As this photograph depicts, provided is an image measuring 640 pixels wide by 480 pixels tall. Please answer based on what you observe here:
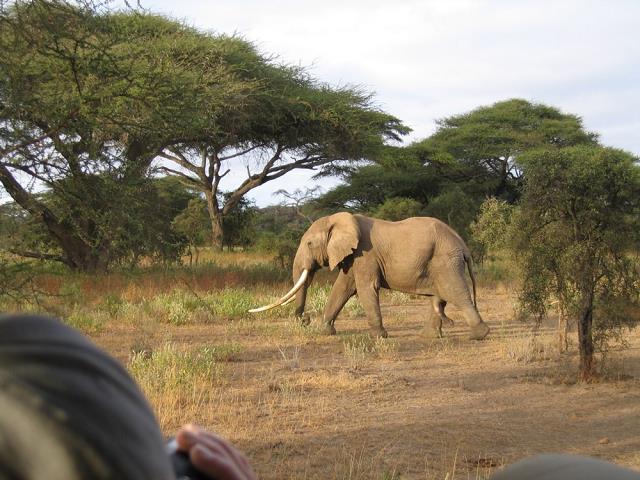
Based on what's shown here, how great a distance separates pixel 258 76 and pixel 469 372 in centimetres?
1613

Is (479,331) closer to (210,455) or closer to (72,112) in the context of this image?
(72,112)

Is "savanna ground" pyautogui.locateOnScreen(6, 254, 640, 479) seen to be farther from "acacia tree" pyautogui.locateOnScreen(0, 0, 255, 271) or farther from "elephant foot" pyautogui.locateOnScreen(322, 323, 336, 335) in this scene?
"acacia tree" pyautogui.locateOnScreen(0, 0, 255, 271)

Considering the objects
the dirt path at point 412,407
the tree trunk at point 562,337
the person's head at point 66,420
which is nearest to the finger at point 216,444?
the person's head at point 66,420

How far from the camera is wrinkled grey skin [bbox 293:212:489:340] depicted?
38.6ft

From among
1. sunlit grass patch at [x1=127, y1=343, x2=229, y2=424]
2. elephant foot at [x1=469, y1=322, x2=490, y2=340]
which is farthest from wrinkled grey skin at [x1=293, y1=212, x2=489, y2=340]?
sunlit grass patch at [x1=127, y1=343, x2=229, y2=424]

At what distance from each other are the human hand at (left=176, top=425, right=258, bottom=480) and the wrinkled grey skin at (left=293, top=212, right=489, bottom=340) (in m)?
10.7

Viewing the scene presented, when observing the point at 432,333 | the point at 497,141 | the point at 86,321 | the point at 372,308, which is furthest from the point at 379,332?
the point at 497,141

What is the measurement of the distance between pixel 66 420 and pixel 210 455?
0.34 metres

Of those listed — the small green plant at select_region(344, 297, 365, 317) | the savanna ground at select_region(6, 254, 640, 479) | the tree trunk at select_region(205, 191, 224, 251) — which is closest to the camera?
the savanna ground at select_region(6, 254, 640, 479)

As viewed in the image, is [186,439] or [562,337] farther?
[562,337]

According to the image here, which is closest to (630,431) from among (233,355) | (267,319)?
(233,355)

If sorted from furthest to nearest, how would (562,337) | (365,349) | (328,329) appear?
(328,329) < (562,337) < (365,349)

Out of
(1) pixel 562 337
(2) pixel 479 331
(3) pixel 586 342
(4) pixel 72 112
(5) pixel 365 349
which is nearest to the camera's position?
(4) pixel 72 112

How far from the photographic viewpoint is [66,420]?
55 centimetres
